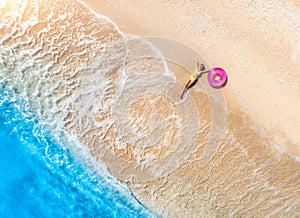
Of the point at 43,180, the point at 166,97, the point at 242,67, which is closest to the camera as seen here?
the point at 242,67

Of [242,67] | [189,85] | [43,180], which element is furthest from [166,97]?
[43,180]

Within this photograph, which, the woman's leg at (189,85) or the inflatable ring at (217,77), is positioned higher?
the inflatable ring at (217,77)

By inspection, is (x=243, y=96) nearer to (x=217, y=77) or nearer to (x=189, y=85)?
(x=217, y=77)

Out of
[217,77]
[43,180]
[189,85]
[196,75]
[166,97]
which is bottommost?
[43,180]

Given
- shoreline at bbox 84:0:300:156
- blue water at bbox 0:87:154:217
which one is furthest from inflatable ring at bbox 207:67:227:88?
blue water at bbox 0:87:154:217

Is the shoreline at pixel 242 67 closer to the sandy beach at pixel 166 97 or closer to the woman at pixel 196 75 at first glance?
the sandy beach at pixel 166 97

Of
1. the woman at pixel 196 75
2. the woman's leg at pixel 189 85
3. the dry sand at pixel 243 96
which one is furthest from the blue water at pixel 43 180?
the woman at pixel 196 75
